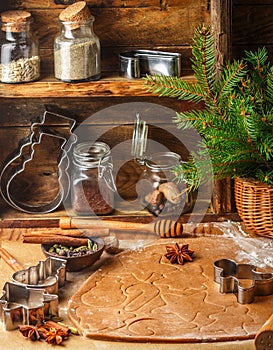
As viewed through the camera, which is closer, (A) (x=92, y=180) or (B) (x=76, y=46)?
(B) (x=76, y=46)

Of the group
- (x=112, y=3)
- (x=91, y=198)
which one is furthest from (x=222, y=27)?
(x=91, y=198)

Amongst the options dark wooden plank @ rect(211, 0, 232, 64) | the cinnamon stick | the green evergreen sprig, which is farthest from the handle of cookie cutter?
dark wooden plank @ rect(211, 0, 232, 64)

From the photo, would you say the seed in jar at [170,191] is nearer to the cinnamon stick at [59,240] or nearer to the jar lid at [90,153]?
the jar lid at [90,153]

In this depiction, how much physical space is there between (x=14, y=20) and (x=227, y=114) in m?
0.51

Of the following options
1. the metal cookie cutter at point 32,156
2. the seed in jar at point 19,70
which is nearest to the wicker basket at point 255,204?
the metal cookie cutter at point 32,156

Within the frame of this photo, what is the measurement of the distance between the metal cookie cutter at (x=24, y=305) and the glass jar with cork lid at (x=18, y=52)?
511mm

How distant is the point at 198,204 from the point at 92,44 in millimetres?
484

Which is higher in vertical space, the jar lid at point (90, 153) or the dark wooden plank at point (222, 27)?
the dark wooden plank at point (222, 27)

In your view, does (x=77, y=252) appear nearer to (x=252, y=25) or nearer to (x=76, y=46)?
(x=76, y=46)

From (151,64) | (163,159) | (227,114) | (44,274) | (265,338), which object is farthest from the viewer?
(163,159)

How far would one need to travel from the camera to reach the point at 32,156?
1.98 meters

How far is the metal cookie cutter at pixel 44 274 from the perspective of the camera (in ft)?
5.37

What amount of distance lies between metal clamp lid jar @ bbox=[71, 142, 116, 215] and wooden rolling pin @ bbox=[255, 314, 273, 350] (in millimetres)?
716

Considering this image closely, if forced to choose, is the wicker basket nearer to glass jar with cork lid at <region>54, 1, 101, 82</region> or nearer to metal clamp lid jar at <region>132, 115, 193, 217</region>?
metal clamp lid jar at <region>132, 115, 193, 217</region>
